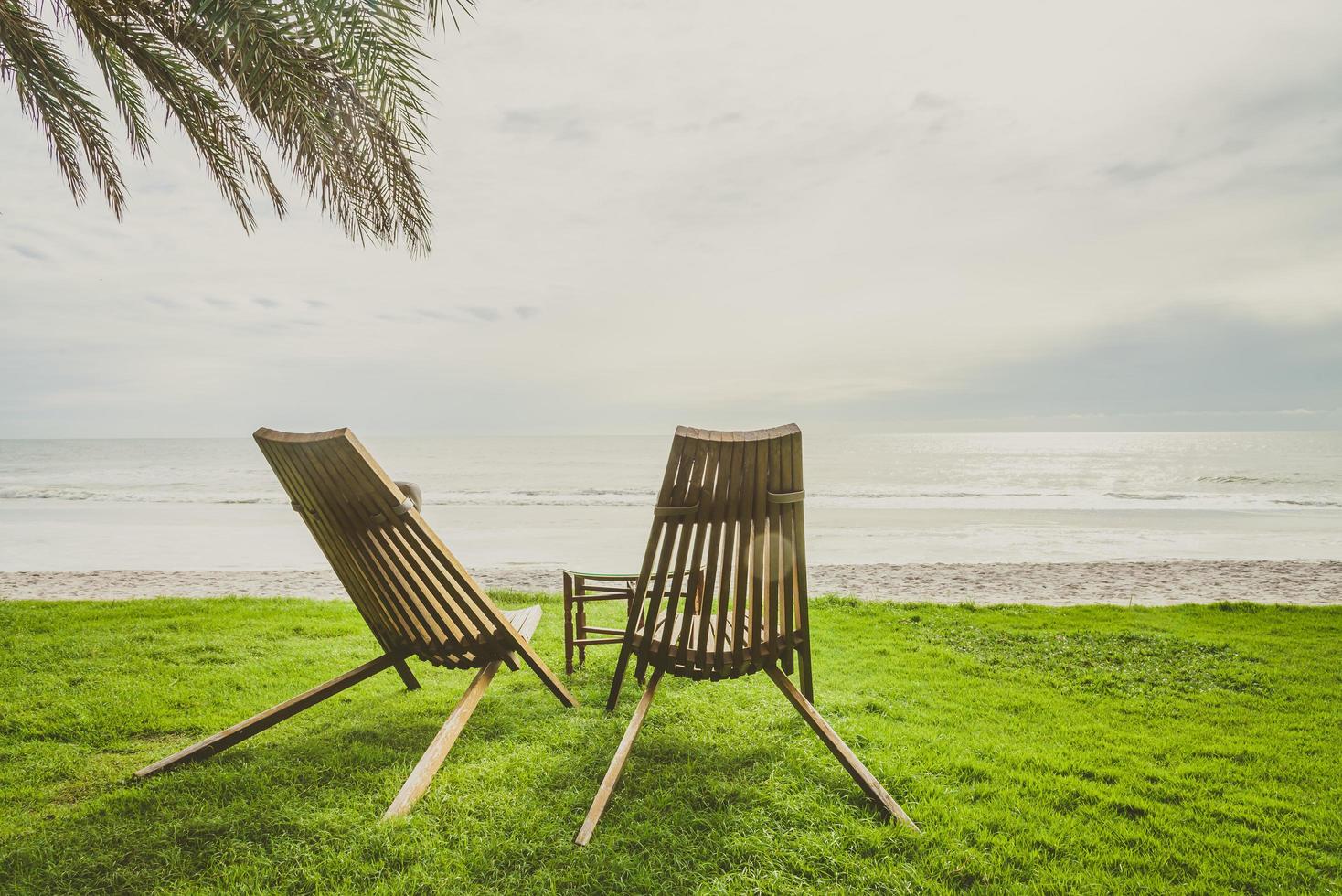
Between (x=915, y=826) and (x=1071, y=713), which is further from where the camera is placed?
(x=1071, y=713)

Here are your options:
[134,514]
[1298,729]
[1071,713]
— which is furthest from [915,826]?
[134,514]

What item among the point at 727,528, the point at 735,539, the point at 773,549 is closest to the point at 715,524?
the point at 727,528

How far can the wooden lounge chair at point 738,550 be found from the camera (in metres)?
2.90

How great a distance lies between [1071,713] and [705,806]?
264cm

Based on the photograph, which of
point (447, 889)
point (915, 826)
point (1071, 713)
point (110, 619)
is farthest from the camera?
point (110, 619)

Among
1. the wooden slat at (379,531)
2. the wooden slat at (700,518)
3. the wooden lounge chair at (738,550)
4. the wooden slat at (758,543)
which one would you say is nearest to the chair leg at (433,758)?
the wooden slat at (379,531)

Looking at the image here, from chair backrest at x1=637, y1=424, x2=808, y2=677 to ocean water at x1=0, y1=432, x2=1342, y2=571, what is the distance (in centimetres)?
896

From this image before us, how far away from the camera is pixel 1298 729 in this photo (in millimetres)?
3811

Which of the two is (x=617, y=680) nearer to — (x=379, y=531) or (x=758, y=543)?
(x=758, y=543)

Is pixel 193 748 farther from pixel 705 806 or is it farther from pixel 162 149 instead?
pixel 162 149

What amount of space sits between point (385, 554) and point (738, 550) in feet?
5.58

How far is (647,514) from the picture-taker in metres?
20.7

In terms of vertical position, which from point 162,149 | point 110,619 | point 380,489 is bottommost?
point 110,619

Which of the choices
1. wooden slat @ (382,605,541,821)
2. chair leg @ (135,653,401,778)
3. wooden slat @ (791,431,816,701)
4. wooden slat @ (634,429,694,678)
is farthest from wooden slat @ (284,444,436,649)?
wooden slat @ (791,431,816,701)
